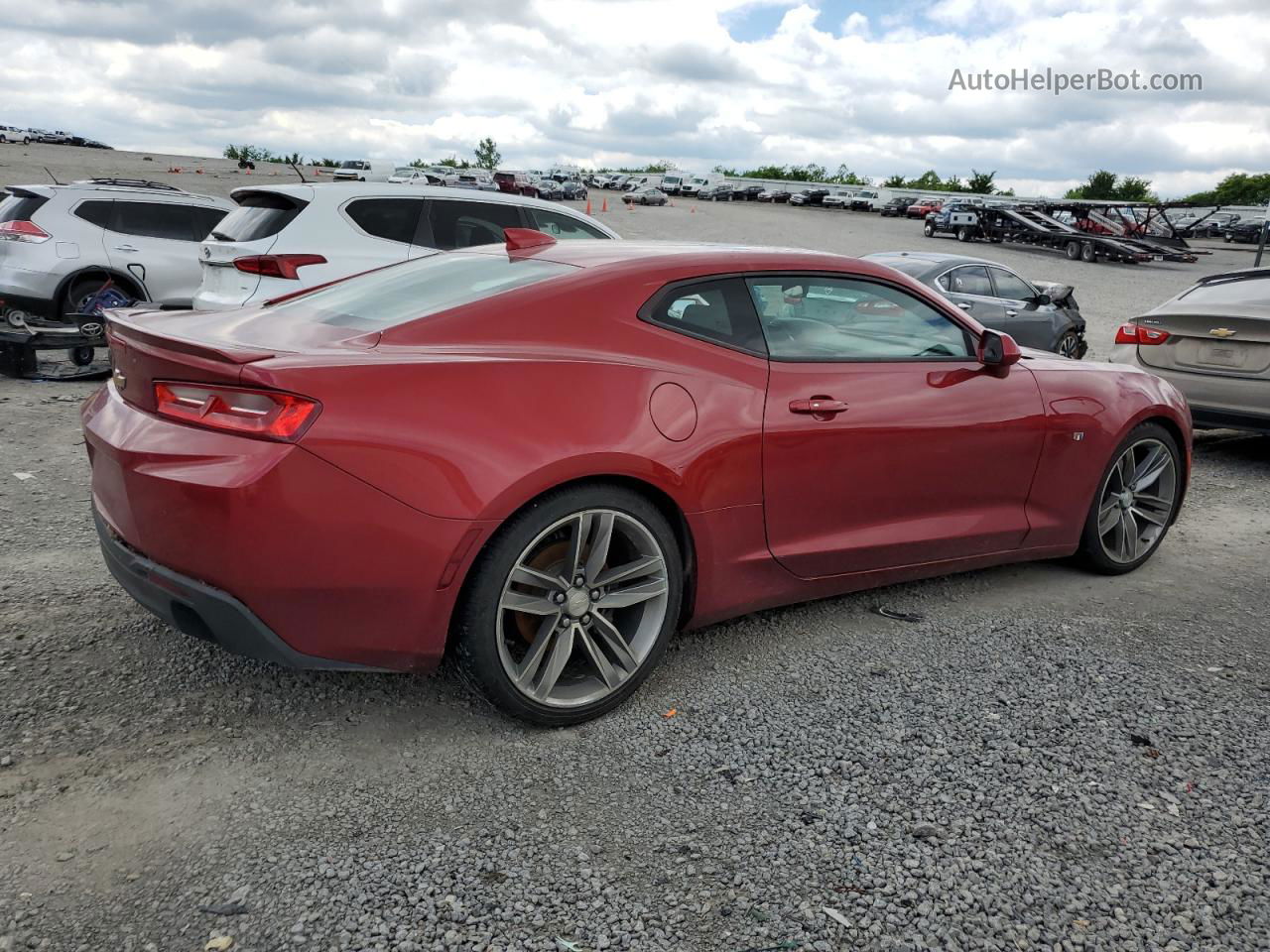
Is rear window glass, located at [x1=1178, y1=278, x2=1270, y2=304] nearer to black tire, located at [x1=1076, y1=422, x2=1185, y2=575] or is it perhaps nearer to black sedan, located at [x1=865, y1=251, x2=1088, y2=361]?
black sedan, located at [x1=865, y1=251, x2=1088, y2=361]

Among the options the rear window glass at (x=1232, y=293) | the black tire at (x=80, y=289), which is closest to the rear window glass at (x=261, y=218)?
the black tire at (x=80, y=289)

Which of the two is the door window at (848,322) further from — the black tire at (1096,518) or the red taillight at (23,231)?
the red taillight at (23,231)

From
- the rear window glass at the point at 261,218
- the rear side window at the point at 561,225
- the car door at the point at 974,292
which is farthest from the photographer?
the car door at the point at 974,292

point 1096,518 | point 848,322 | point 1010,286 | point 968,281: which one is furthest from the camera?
point 1010,286

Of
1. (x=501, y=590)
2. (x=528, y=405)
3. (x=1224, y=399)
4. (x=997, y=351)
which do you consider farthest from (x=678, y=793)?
(x=1224, y=399)

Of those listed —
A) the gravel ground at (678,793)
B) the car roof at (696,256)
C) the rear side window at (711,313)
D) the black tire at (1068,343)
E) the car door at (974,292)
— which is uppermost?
the car roof at (696,256)

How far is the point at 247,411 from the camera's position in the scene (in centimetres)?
267

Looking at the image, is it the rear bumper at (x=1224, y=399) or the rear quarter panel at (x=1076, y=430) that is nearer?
the rear quarter panel at (x=1076, y=430)

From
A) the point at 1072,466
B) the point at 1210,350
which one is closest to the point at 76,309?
the point at 1072,466

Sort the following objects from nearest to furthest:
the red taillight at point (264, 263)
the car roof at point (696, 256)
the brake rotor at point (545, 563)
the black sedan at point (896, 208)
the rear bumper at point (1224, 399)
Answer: the brake rotor at point (545, 563), the car roof at point (696, 256), the rear bumper at point (1224, 399), the red taillight at point (264, 263), the black sedan at point (896, 208)

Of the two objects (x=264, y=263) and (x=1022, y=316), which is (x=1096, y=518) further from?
Result: (x=1022, y=316)

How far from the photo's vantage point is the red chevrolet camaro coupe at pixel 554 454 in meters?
2.69

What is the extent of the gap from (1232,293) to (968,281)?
11.9 ft

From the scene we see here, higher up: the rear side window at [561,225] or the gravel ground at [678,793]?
the rear side window at [561,225]
